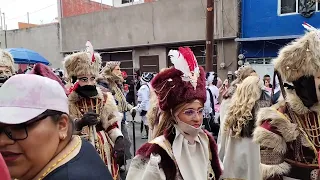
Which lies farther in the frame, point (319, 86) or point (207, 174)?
point (319, 86)

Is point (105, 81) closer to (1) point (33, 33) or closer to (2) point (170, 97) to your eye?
(2) point (170, 97)

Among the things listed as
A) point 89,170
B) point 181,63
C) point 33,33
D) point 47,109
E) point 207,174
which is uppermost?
point 33,33

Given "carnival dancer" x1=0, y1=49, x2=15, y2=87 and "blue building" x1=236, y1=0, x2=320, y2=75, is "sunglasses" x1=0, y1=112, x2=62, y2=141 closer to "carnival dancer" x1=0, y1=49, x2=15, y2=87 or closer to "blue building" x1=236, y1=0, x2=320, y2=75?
"carnival dancer" x1=0, y1=49, x2=15, y2=87

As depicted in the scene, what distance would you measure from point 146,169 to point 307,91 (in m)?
1.41

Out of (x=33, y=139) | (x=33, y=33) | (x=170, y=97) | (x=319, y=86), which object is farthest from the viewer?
(x=33, y=33)

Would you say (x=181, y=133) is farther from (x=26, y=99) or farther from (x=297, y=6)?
(x=297, y=6)

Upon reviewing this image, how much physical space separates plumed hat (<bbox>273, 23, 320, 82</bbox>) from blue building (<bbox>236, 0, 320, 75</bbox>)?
371 inches

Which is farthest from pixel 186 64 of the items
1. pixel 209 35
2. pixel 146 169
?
pixel 209 35

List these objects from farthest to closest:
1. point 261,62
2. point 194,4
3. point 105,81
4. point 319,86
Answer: point 194,4 < point 261,62 < point 105,81 < point 319,86

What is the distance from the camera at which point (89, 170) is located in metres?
1.40

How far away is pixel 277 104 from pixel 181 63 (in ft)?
3.24

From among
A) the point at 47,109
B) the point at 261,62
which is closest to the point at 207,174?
the point at 47,109

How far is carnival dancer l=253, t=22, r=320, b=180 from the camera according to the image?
2.63 meters

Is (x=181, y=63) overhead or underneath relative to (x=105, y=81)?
overhead
